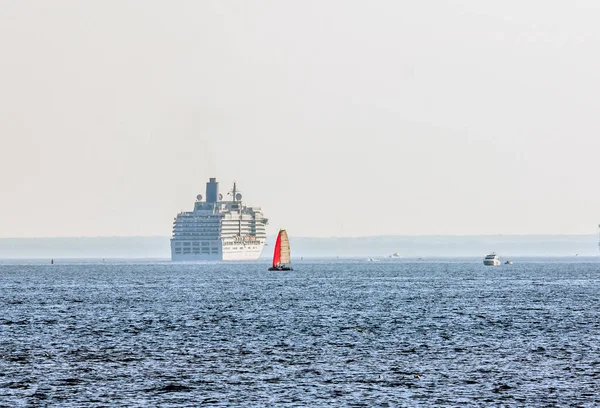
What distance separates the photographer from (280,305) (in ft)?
378

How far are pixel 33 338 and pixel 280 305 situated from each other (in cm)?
4306

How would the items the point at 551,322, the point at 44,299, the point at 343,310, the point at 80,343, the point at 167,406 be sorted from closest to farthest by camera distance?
the point at 167,406, the point at 80,343, the point at 551,322, the point at 343,310, the point at 44,299

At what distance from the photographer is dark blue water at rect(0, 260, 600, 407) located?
160ft

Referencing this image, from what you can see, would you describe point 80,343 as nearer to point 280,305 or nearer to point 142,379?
point 142,379

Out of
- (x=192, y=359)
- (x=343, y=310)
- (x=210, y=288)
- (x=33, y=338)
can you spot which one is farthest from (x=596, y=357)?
(x=210, y=288)

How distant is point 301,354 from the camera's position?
212 feet

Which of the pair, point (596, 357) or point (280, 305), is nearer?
point (596, 357)

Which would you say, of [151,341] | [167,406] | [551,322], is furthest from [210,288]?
[167,406]

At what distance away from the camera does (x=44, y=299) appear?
130m

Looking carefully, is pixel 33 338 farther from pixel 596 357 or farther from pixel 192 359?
pixel 596 357

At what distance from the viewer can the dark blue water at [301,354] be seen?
1923 inches

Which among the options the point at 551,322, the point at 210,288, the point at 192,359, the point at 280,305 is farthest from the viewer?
the point at 210,288

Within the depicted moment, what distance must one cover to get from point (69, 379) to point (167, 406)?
9.70 meters

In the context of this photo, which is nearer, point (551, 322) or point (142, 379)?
point (142, 379)
